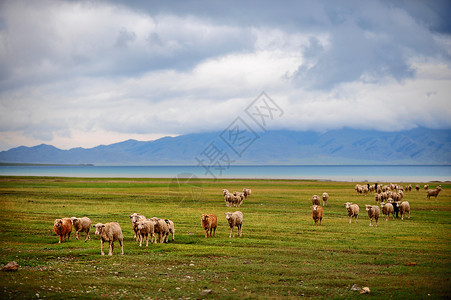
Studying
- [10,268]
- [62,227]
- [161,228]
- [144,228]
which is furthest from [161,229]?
[10,268]

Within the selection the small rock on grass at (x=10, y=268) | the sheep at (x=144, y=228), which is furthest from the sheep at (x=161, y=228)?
the small rock on grass at (x=10, y=268)

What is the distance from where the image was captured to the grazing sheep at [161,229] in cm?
2161

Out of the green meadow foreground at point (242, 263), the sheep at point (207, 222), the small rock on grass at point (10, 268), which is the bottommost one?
the green meadow foreground at point (242, 263)

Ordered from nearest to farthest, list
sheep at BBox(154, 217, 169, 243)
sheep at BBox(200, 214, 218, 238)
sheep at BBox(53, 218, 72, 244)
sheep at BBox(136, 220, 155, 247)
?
sheep at BBox(136, 220, 155, 247)
sheep at BBox(53, 218, 72, 244)
sheep at BBox(154, 217, 169, 243)
sheep at BBox(200, 214, 218, 238)

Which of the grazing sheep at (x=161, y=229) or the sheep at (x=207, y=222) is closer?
the grazing sheep at (x=161, y=229)

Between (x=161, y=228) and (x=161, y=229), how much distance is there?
0.06 meters

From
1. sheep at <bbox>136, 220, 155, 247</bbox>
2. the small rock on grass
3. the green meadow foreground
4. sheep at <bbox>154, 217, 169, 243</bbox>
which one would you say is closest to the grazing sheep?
sheep at <bbox>154, 217, 169, 243</bbox>

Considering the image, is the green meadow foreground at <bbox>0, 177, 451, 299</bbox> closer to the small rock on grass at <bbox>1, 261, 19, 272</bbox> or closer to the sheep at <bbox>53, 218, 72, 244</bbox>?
the small rock on grass at <bbox>1, 261, 19, 272</bbox>

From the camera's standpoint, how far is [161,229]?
71.2 ft

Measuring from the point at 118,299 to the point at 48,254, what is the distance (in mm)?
7674

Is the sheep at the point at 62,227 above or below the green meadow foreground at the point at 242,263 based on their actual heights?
above

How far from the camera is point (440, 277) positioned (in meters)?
14.9

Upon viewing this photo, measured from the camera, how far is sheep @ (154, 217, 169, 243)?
2161cm

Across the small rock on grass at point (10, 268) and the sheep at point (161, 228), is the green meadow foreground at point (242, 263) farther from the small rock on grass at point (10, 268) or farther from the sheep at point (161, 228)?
the sheep at point (161, 228)
